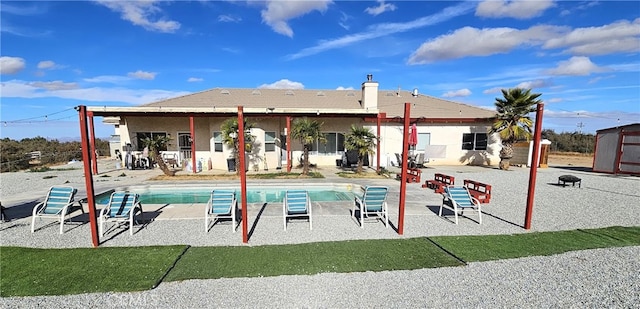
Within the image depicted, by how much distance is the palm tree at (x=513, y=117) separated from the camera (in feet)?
51.5

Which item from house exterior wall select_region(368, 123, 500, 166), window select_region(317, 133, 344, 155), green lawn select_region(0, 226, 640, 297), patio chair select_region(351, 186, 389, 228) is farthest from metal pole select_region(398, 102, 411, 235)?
house exterior wall select_region(368, 123, 500, 166)

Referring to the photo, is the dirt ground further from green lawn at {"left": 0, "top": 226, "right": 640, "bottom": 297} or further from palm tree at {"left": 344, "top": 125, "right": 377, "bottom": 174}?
green lawn at {"left": 0, "top": 226, "right": 640, "bottom": 297}

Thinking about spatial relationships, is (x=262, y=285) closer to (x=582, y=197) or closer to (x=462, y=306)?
(x=462, y=306)

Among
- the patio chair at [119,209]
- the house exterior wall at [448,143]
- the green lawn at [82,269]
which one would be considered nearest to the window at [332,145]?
the house exterior wall at [448,143]

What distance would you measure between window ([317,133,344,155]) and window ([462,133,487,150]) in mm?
8655

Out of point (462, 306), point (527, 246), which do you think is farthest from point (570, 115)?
point (462, 306)

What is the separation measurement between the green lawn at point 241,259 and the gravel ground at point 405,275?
21 centimetres

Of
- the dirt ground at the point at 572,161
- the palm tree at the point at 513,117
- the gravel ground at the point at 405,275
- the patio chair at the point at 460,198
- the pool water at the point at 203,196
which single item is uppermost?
the palm tree at the point at 513,117

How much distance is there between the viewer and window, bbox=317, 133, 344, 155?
1742 cm

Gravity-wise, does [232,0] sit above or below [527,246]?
above

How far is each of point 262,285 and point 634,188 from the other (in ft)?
51.0

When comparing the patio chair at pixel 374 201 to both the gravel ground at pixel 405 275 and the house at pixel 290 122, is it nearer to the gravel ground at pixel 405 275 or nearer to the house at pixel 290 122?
the gravel ground at pixel 405 275

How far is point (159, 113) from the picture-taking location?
1447cm

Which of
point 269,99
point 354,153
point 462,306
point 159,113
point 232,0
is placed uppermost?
point 232,0
